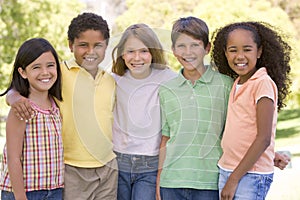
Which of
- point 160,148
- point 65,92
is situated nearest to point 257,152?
point 160,148

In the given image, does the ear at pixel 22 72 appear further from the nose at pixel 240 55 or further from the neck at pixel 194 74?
the nose at pixel 240 55

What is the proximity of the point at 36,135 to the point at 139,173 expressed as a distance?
0.64 meters

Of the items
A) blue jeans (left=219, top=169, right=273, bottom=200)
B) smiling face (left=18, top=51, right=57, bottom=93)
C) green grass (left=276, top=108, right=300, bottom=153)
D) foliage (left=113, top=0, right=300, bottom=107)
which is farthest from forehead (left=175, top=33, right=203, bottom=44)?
green grass (left=276, top=108, right=300, bottom=153)

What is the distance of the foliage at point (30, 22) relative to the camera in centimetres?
1345

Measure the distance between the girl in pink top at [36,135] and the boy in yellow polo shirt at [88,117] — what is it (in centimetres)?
9

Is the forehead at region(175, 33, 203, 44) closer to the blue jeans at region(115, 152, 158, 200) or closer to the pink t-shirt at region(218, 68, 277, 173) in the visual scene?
the pink t-shirt at region(218, 68, 277, 173)

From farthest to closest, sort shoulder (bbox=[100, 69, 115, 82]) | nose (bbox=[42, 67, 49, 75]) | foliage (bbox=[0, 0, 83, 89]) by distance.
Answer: foliage (bbox=[0, 0, 83, 89])
shoulder (bbox=[100, 69, 115, 82])
nose (bbox=[42, 67, 49, 75])

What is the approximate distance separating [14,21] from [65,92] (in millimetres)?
11213

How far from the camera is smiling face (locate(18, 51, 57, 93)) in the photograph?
3.28 meters

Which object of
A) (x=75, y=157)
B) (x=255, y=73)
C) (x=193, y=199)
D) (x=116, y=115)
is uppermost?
(x=255, y=73)

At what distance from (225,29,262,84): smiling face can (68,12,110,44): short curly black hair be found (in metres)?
0.73

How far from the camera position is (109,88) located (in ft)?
11.5

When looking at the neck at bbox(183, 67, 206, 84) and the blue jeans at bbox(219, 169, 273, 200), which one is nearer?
the blue jeans at bbox(219, 169, 273, 200)

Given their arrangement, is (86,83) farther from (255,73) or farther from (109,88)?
(255,73)
